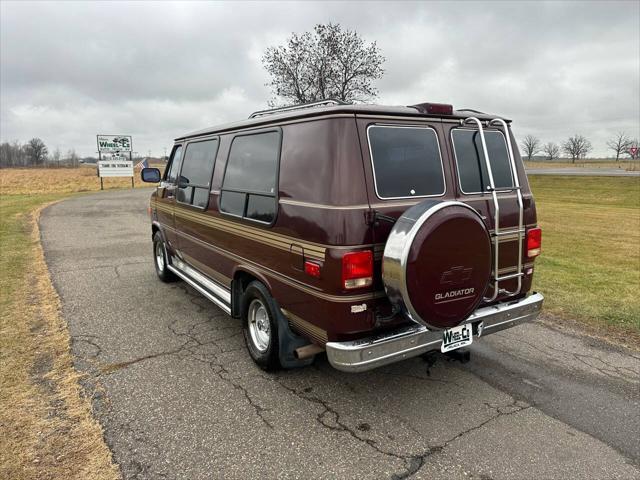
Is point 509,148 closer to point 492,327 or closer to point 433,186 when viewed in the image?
point 433,186

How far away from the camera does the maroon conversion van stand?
2.89 metres

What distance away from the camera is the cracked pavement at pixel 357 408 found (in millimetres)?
2707

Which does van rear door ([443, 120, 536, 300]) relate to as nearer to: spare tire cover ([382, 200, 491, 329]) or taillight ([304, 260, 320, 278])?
spare tire cover ([382, 200, 491, 329])

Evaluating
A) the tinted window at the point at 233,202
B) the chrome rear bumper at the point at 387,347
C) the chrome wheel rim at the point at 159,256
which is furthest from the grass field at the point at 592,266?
the chrome wheel rim at the point at 159,256

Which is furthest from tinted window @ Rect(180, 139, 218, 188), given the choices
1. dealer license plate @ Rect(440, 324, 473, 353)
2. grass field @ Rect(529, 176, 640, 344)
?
grass field @ Rect(529, 176, 640, 344)

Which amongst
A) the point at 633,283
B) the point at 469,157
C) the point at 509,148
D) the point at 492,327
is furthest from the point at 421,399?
the point at 633,283

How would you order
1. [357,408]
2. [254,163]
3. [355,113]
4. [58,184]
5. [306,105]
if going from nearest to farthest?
[355,113], [357,408], [306,105], [254,163], [58,184]

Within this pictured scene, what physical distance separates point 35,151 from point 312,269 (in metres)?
119

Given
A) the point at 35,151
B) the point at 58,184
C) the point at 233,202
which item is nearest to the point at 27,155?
the point at 35,151

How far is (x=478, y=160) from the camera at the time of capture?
3.62m

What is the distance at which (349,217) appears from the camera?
288 centimetres

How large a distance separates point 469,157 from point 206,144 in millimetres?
2892

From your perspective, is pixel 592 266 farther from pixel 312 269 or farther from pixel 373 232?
pixel 312 269

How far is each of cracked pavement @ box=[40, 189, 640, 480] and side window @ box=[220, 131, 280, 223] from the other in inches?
54.8
